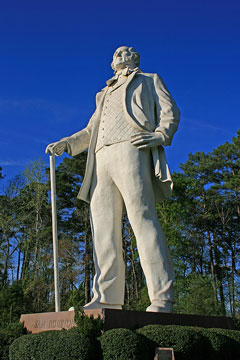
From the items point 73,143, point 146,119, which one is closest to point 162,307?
point 146,119

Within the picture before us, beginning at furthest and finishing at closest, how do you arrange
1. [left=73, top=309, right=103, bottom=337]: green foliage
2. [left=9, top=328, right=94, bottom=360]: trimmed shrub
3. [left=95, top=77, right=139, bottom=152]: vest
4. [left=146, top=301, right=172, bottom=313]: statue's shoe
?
[left=95, top=77, right=139, bottom=152]: vest < [left=146, top=301, right=172, bottom=313]: statue's shoe < [left=73, top=309, right=103, bottom=337]: green foliage < [left=9, top=328, right=94, bottom=360]: trimmed shrub

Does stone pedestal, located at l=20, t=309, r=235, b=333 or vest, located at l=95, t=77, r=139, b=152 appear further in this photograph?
vest, located at l=95, t=77, r=139, b=152

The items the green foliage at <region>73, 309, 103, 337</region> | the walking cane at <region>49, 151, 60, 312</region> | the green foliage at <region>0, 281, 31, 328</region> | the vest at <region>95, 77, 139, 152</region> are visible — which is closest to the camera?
the green foliage at <region>73, 309, 103, 337</region>

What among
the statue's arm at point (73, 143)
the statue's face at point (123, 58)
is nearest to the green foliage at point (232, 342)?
the statue's arm at point (73, 143)

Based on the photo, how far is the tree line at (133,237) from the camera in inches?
950

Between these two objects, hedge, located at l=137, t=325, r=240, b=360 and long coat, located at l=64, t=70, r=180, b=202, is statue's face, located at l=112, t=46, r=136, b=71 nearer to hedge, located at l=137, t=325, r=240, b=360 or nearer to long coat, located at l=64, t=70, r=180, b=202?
long coat, located at l=64, t=70, r=180, b=202

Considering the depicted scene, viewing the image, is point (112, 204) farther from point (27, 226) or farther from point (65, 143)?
point (27, 226)

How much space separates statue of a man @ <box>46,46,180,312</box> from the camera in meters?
5.34

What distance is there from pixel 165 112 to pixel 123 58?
1269mm

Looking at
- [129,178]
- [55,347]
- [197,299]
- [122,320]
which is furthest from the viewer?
[197,299]

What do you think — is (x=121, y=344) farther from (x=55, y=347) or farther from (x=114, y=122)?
(x=114, y=122)

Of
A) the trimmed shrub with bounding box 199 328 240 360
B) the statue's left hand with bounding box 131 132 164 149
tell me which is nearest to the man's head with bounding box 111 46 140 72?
the statue's left hand with bounding box 131 132 164 149

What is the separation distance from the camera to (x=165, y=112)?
19.4ft

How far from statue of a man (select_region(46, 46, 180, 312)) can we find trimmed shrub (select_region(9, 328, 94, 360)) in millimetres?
893
